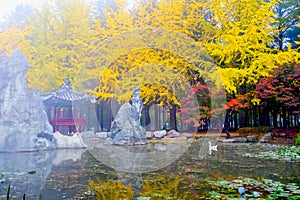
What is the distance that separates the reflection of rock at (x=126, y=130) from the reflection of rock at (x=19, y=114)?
6.36ft

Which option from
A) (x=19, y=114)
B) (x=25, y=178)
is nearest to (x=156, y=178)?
(x=25, y=178)

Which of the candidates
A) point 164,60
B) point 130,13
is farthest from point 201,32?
point 130,13

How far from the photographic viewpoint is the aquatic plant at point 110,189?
2.81 meters

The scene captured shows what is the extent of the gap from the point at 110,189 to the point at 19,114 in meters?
5.22

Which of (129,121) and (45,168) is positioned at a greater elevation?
(129,121)

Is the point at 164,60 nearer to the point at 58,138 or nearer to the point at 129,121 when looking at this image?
the point at 129,121

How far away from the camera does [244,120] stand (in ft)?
38.4

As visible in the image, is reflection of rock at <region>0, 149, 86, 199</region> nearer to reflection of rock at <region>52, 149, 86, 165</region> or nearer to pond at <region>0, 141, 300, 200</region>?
pond at <region>0, 141, 300, 200</region>

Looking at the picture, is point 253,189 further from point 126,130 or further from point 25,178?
point 126,130

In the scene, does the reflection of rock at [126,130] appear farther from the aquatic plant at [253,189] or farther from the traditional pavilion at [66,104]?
the aquatic plant at [253,189]

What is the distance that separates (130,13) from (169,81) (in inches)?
156

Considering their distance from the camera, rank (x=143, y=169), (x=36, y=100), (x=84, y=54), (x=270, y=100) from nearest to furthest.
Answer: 1. (x=143, y=169)
2. (x=36, y=100)
3. (x=270, y=100)
4. (x=84, y=54)

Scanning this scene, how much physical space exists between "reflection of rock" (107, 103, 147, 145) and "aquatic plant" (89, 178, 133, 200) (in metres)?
5.15


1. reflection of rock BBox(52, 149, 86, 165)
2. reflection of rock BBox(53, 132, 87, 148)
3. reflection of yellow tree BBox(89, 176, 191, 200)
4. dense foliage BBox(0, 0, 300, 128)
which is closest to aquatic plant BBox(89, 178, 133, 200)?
reflection of yellow tree BBox(89, 176, 191, 200)
